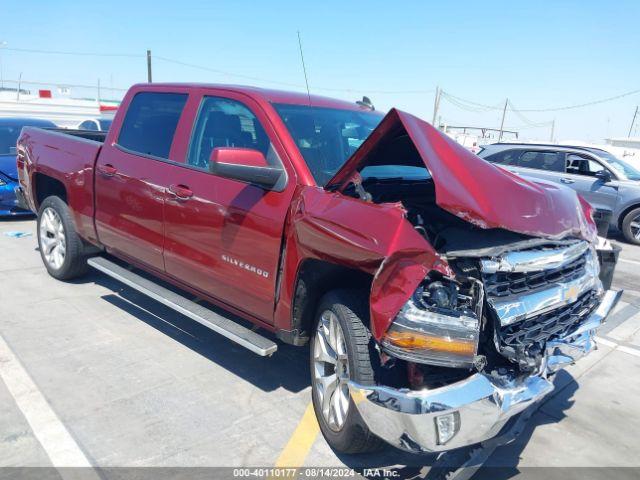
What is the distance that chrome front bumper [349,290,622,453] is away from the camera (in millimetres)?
2357

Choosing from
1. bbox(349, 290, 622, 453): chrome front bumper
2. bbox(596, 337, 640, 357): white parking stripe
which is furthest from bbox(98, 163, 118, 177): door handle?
bbox(596, 337, 640, 357): white parking stripe

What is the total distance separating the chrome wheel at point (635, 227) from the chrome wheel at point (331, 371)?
31.2ft

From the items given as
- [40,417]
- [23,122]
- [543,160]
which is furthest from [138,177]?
[543,160]

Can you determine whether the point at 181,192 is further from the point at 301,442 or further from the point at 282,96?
the point at 301,442

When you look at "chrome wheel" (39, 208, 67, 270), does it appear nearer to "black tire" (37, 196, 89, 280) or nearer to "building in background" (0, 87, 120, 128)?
"black tire" (37, 196, 89, 280)

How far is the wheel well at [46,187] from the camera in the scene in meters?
5.67

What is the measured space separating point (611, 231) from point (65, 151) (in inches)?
401

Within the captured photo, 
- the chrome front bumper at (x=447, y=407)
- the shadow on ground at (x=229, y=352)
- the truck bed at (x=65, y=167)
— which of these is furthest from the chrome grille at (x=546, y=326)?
the truck bed at (x=65, y=167)

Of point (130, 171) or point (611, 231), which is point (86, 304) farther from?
point (611, 231)

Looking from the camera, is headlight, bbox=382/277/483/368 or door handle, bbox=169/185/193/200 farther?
door handle, bbox=169/185/193/200

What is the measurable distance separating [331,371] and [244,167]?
1289mm

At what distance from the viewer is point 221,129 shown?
4051mm

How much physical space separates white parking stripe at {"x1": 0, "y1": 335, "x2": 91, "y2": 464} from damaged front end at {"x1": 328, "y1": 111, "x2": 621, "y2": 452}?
1603mm

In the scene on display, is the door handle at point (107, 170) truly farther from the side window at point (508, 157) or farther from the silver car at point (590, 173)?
the side window at point (508, 157)
